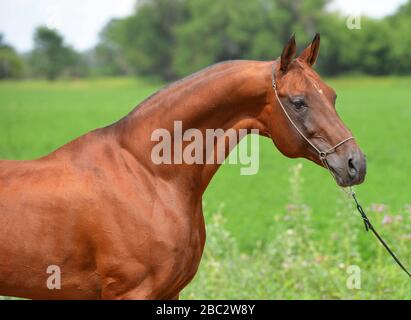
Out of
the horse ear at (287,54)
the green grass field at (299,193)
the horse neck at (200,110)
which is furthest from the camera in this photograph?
the green grass field at (299,193)

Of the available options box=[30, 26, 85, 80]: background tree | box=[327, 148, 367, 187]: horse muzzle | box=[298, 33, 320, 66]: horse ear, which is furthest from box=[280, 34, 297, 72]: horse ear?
box=[30, 26, 85, 80]: background tree

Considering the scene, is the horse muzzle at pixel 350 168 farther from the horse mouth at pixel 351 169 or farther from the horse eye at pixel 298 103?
the horse eye at pixel 298 103

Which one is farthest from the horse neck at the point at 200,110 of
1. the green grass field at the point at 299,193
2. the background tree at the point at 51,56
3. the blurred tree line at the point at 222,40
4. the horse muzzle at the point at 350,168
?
the background tree at the point at 51,56

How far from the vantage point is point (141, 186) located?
2574 millimetres

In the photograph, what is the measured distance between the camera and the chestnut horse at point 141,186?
Answer: 2.49 meters

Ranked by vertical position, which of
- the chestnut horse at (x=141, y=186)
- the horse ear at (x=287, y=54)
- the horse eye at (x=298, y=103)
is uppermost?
the horse ear at (x=287, y=54)

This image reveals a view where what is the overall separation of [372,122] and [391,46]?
43768mm

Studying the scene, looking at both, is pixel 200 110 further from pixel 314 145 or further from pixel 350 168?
pixel 350 168

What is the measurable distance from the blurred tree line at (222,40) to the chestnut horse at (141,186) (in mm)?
56466

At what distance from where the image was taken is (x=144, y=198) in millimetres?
2545

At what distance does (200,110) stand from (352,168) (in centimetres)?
69

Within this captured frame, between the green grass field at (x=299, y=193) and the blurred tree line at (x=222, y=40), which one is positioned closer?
the green grass field at (x=299, y=193)

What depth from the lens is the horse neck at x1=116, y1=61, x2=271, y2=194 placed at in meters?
2.58
